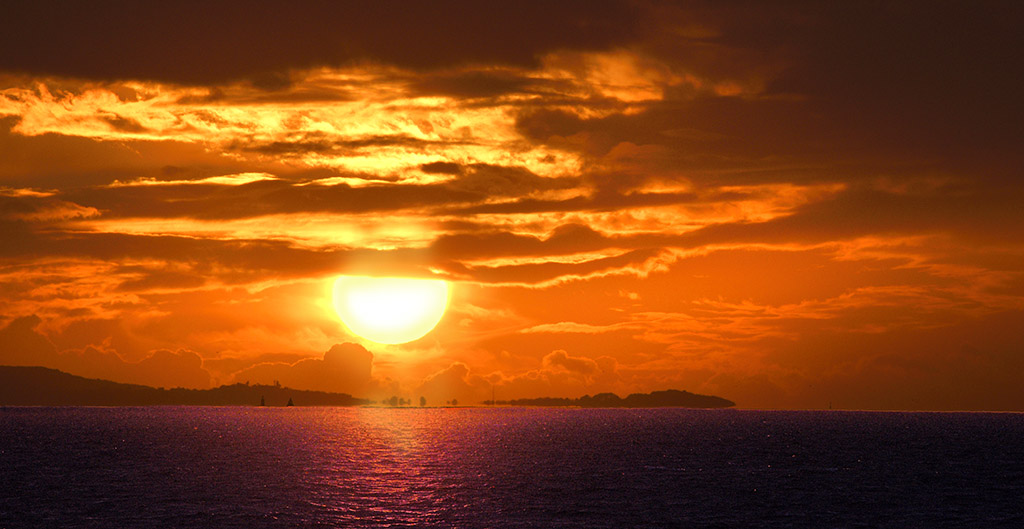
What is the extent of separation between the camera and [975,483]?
137 meters

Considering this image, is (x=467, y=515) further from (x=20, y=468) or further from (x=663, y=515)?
(x=20, y=468)

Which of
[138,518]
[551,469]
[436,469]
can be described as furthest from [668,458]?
[138,518]

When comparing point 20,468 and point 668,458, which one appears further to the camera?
point 668,458

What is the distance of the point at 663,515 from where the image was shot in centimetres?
10025

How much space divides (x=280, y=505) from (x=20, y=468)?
222 feet

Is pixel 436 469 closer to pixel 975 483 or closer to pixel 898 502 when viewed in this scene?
pixel 898 502

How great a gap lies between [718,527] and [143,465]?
106635mm

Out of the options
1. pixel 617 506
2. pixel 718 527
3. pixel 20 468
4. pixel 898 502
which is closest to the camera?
pixel 718 527

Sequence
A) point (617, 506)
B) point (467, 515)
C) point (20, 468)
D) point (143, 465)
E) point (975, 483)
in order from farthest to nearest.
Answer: point (143, 465), point (20, 468), point (975, 483), point (617, 506), point (467, 515)

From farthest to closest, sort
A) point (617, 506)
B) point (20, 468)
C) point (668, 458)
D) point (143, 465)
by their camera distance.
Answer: point (668, 458) < point (143, 465) < point (20, 468) < point (617, 506)

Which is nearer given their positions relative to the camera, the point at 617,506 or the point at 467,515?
the point at 467,515

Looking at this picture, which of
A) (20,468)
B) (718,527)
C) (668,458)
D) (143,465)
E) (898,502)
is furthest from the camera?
(668,458)

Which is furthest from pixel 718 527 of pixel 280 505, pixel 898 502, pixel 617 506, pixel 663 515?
pixel 280 505

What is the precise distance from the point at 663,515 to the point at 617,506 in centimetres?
813
